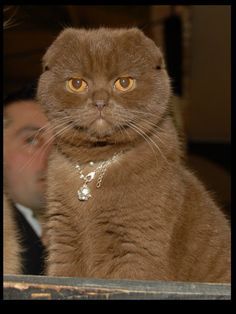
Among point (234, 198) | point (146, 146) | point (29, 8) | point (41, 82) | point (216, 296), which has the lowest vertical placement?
point (216, 296)

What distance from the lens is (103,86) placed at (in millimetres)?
1264

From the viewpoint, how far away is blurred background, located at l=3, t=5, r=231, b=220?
2.50 meters

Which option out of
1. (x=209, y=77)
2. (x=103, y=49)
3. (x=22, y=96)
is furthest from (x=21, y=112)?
(x=209, y=77)

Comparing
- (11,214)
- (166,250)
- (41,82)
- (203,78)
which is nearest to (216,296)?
(166,250)

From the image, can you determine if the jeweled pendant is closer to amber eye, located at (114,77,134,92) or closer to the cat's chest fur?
the cat's chest fur

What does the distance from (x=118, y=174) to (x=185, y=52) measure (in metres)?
3.67

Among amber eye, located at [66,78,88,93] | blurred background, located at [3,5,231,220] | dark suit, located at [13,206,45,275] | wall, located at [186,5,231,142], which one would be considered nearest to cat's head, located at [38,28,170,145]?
amber eye, located at [66,78,88,93]

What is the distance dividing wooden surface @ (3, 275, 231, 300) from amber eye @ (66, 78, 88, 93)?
0.47m

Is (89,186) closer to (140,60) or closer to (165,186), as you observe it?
(165,186)

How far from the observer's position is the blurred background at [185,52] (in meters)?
2.50

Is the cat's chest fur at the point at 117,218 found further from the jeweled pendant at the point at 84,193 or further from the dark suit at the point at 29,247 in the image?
the dark suit at the point at 29,247

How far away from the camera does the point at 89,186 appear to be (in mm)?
1373

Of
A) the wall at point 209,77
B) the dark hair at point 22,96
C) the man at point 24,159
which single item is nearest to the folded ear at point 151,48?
the man at point 24,159

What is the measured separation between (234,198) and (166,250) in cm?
23
